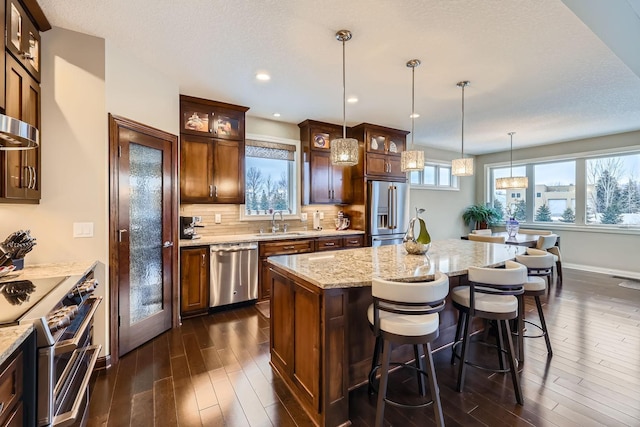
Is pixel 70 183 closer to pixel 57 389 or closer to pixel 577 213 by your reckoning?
pixel 57 389

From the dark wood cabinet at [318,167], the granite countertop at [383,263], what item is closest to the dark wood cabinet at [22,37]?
the granite countertop at [383,263]

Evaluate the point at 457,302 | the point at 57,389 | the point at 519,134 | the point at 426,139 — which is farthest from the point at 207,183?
the point at 519,134

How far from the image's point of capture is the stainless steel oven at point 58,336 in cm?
120

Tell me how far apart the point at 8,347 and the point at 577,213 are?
8339 millimetres

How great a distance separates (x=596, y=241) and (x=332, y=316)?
6857mm

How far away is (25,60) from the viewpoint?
6.51 ft

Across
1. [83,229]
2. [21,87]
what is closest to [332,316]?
[83,229]

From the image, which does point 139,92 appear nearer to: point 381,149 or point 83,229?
point 83,229

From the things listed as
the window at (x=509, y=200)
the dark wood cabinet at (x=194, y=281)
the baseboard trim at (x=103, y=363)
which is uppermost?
the window at (x=509, y=200)

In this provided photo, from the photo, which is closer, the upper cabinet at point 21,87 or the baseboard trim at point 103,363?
the upper cabinet at point 21,87

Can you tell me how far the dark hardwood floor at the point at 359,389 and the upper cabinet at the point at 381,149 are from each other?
3097mm

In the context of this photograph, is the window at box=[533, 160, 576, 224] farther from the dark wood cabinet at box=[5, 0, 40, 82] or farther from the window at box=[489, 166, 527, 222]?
the dark wood cabinet at box=[5, 0, 40, 82]

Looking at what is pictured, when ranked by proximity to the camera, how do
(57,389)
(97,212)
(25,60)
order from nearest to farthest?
1. (57,389)
2. (25,60)
3. (97,212)

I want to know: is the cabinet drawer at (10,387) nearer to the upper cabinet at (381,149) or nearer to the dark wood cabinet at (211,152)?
the dark wood cabinet at (211,152)
